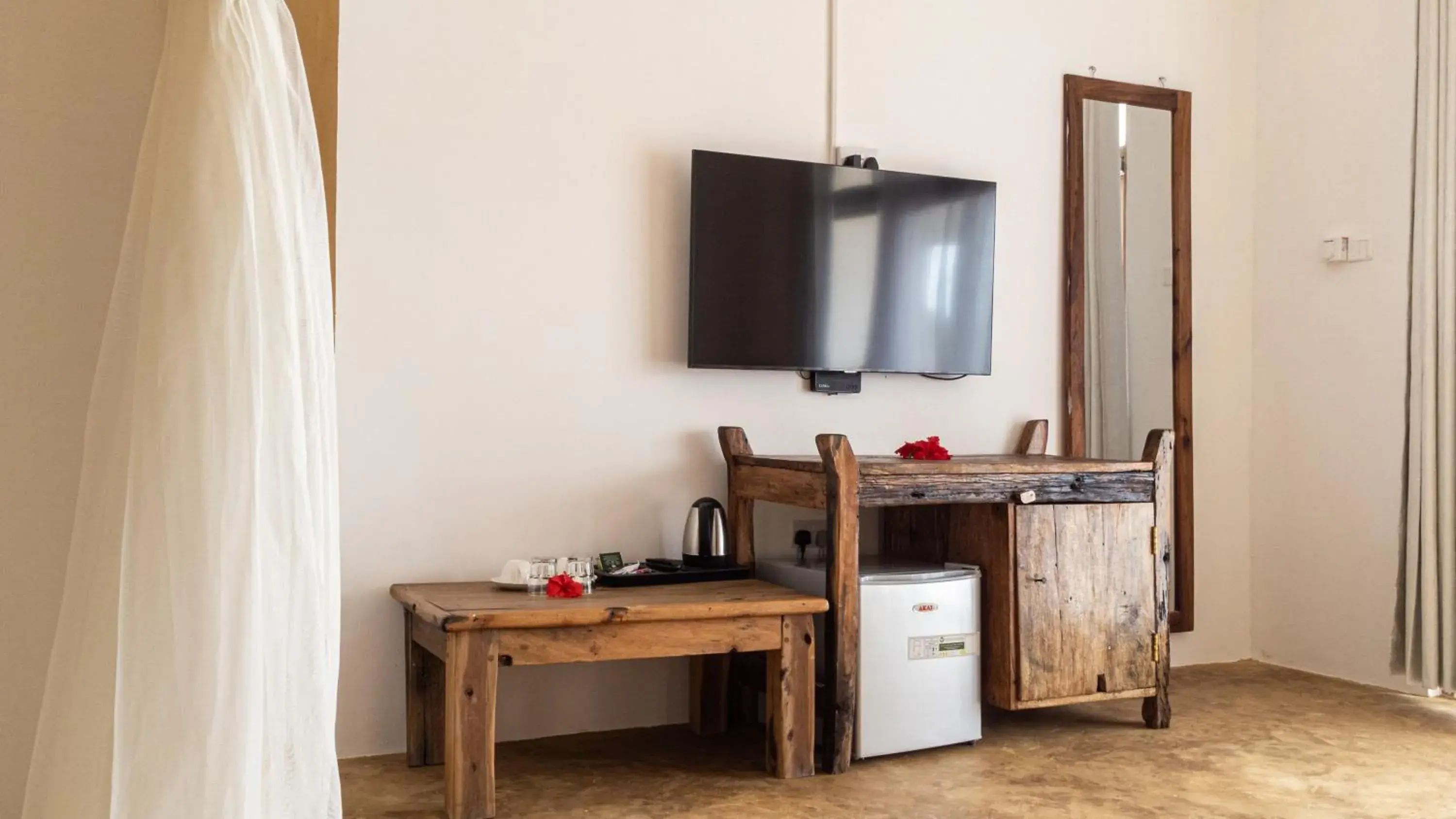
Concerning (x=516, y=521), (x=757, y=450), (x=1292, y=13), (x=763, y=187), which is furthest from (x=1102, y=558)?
(x=1292, y=13)

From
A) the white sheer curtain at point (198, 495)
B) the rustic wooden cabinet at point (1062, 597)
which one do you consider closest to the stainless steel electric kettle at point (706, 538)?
the rustic wooden cabinet at point (1062, 597)

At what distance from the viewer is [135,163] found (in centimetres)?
116

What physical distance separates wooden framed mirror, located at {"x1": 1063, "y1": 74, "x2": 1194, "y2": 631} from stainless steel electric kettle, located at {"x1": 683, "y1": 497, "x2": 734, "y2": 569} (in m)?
1.36

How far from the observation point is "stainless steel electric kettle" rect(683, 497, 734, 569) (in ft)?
9.61

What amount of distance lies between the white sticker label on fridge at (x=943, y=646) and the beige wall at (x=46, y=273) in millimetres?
2051

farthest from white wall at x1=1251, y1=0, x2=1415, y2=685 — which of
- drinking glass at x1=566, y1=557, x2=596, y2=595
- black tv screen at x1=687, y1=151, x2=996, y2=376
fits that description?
drinking glass at x1=566, y1=557, x2=596, y2=595

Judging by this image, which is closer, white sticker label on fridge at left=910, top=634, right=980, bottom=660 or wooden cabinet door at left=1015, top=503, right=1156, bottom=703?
white sticker label on fridge at left=910, top=634, right=980, bottom=660

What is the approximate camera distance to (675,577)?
279cm

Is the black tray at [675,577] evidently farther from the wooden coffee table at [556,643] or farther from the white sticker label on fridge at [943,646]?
the white sticker label on fridge at [943,646]

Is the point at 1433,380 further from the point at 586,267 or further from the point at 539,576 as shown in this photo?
the point at 539,576

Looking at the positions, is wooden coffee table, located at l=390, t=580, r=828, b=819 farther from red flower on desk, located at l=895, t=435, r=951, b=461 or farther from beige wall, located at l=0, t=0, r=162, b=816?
beige wall, located at l=0, t=0, r=162, b=816

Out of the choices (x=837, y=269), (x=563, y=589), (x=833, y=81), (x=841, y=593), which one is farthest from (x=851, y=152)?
(x=563, y=589)

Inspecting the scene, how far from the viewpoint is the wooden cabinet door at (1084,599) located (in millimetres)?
2885

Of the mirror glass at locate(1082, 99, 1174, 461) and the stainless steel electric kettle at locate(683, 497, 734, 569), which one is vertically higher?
the mirror glass at locate(1082, 99, 1174, 461)
